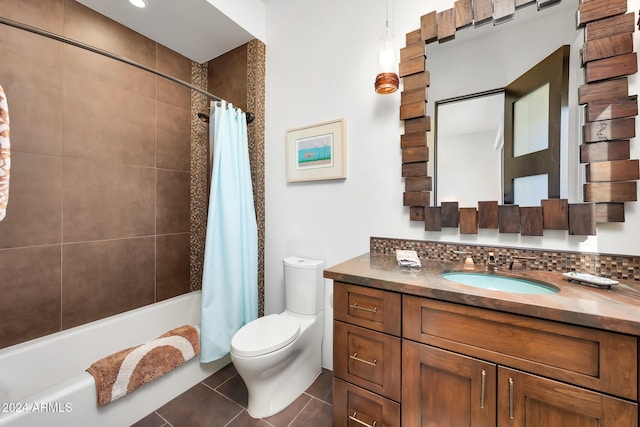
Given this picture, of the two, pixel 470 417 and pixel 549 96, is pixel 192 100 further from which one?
pixel 470 417

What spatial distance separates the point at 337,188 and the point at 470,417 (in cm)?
130

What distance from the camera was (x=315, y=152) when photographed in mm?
1824

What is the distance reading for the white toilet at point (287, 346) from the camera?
1.31m

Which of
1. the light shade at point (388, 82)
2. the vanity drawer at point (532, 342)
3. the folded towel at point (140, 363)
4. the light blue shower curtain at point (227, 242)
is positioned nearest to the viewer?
the vanity drawer at point (532, 342)

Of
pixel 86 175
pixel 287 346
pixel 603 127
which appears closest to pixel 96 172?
pixel 86 175

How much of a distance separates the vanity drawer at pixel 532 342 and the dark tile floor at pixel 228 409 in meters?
0.90

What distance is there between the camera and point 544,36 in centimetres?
118

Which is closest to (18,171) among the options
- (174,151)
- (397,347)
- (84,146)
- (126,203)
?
(84,146)

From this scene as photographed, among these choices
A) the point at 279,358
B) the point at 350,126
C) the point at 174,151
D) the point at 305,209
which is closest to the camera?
the point at 279,358

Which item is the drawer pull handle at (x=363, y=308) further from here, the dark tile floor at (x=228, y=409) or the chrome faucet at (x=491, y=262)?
the dark tile floor at (x=228, y=409)

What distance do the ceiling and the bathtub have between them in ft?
7.02

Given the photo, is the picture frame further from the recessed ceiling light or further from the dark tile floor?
the dark tile floor

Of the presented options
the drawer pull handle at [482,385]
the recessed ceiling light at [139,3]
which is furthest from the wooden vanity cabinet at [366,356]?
the recessed ceiling light at [139,3]

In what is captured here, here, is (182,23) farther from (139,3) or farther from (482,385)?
(482,385)
